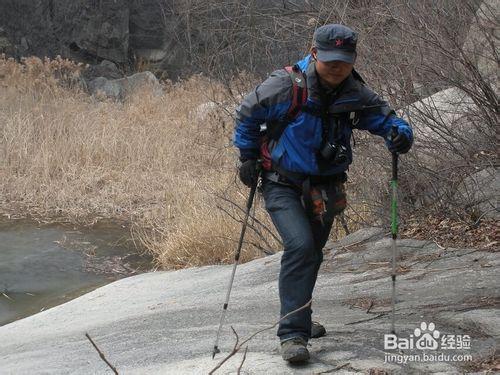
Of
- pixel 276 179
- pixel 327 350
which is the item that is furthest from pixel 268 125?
pixel 327 350

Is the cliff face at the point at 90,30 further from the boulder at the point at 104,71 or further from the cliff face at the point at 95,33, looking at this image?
the boulder at the point at 104,71

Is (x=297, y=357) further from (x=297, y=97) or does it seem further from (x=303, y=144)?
(x=297, y=97)

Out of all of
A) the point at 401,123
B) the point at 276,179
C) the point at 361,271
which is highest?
the point at 401,123

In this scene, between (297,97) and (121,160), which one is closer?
(297,97)

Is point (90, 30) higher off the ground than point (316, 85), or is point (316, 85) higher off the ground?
point (90, 30)

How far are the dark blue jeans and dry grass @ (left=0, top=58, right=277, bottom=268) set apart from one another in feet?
17.9

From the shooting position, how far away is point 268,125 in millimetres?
4367

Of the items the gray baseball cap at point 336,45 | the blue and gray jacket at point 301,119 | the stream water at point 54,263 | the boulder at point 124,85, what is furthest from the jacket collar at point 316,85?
the boulder at point 124,85

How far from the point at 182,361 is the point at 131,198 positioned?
351 inches

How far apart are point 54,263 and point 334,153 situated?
689cm

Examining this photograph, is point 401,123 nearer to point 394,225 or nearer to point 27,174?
point 394,225

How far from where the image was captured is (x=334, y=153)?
434 centimetres

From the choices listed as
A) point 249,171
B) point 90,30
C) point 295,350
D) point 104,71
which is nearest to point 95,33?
point 90,30

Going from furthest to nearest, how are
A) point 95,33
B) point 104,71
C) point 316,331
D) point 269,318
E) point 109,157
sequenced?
point 95,33, point 104,71, point 109,157, point 269,318, point 316,331
